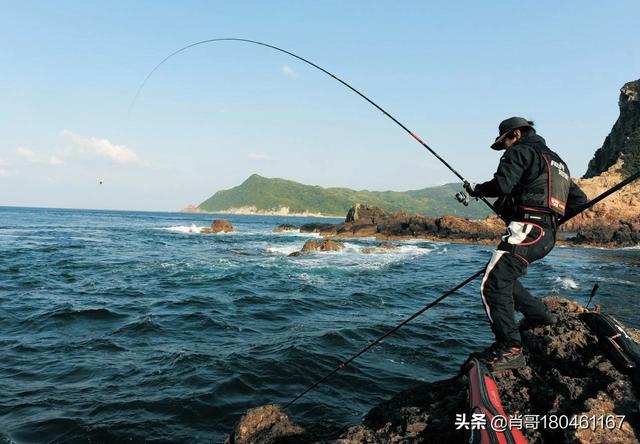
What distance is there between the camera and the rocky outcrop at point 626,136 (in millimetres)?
72938

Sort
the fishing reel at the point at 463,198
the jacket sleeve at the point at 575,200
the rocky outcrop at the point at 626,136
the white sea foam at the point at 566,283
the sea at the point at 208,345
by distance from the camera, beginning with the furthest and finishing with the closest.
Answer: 1. the rocky outcrop at the point at 626,136
2. the white sea foam at the point at 566,283
3. the sea at the point at 208,345
4. the fishing reel at the point at 463,198
5. the jacket sleeve at the point at 575,200

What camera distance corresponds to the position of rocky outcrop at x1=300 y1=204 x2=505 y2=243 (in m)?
52.3

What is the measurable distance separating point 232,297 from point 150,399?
7969 mm

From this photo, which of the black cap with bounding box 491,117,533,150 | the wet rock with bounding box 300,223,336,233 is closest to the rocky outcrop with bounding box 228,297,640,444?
the black cap with bounding box 491,117,533,150

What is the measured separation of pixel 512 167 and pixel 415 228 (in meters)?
54.1

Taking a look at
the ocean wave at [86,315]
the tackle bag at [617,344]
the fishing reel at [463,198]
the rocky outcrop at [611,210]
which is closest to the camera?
the tackle bag at [617,344]

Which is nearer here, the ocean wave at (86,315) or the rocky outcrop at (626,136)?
the ocean wave at (86,315)

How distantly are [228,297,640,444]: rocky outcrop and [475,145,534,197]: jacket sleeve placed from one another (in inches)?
78.0

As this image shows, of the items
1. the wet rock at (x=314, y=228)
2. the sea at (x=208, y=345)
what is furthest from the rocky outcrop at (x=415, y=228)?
the sea at (x=208, y=345)

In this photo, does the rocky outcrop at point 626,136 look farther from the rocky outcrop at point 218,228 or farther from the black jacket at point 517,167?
the black jacket at point 517,167

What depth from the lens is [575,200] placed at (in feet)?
15.7

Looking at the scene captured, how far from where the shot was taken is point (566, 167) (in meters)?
4.37

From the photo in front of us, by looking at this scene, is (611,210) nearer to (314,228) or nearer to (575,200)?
(314,228)

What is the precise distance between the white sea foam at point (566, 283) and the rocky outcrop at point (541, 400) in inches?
555
